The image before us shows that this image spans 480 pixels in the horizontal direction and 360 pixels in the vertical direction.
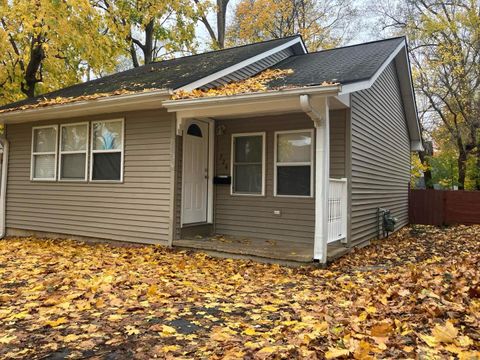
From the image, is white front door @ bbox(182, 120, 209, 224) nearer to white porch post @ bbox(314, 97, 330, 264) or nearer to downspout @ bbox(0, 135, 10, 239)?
white porch post @ bbox(314, 97, 330, 264)

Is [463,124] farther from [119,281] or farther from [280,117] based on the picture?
[119,281]

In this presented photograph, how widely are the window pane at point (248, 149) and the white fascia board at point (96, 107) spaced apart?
1798 mm

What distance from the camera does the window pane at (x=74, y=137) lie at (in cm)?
849

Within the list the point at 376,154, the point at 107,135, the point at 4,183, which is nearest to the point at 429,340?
the point at 376,154

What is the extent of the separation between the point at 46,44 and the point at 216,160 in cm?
767

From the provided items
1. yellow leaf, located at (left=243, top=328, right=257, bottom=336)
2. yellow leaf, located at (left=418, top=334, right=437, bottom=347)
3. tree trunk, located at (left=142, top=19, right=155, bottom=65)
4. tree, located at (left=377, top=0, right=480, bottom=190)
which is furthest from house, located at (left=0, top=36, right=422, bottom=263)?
tree, located at (left=377, top=0, right=480, bottom=190)

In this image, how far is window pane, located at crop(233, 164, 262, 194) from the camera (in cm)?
784

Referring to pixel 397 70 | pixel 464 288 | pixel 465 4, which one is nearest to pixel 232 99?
pixel 464 288

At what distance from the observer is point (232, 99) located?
19.8 ft

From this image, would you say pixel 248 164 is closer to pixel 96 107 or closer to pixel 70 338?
pixel 96 107

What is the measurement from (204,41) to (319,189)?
20.1m

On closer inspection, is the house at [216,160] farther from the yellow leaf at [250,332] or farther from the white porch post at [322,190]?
the yellow leaf at [250,332]

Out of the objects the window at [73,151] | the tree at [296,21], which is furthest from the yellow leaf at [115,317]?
the tree at [296,21]

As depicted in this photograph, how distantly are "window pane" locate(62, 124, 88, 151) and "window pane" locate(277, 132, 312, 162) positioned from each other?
4221mm
